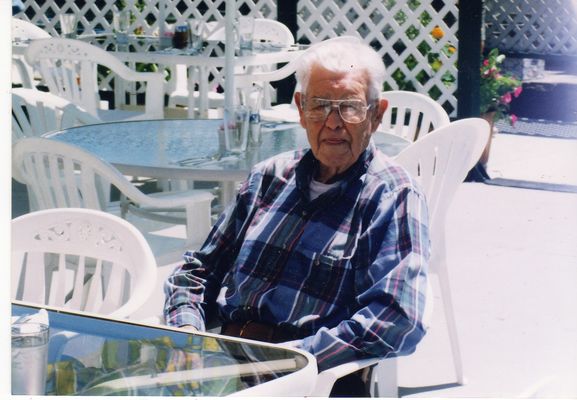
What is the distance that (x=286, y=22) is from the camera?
704 centimetres

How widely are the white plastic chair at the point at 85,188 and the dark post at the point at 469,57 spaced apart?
320 centimetres

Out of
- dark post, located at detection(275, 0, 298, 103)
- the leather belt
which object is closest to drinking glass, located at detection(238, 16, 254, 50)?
dark post, located at detection(275, 0, 298, 103)

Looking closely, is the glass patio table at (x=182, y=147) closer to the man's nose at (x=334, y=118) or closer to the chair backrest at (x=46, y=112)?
the chair backrest at (x=46, y=112)

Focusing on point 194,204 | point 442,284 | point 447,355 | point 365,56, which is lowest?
point 447,355

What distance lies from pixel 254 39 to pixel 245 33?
3.15ft

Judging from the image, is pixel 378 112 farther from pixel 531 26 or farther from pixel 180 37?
pixel 531 26

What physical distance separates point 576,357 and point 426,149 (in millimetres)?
910

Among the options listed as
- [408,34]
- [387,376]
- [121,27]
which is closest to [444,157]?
[387,376]

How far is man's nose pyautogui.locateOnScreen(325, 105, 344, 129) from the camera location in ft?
7.67

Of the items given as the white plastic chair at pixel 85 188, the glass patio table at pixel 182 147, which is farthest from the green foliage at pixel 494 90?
the white plastic chair at pixel 85 188

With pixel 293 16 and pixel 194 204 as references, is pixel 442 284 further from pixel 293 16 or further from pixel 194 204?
pixel 293 16

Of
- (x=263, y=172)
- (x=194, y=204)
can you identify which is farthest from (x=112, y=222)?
(x=194, y=204)

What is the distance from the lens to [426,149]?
3246 mm

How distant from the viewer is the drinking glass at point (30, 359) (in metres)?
1.68
